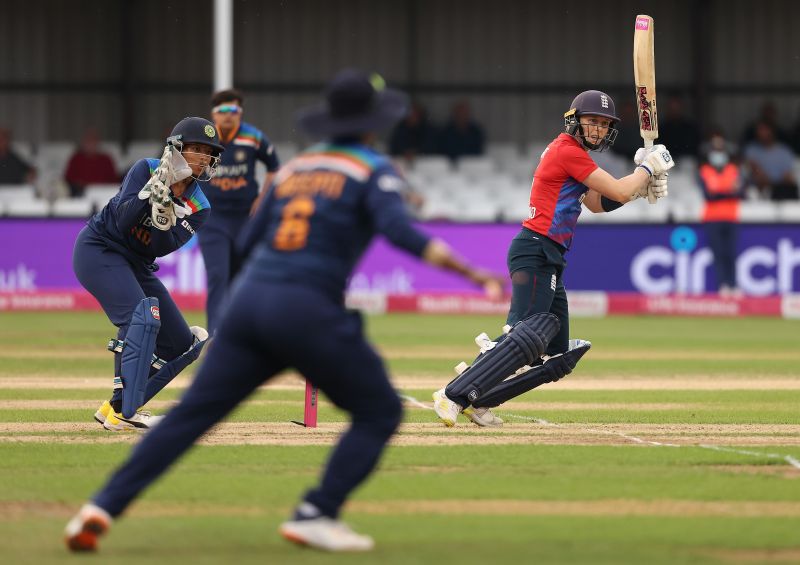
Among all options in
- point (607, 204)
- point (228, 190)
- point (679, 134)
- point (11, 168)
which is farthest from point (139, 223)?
point (679, 134)

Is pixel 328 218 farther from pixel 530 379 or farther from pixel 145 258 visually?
pixel 530 379

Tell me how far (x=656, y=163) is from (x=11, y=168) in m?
17.0

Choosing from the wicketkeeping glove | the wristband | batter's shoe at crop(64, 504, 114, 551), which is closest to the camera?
batter's shoe at crop(64, 504, 114, 551)

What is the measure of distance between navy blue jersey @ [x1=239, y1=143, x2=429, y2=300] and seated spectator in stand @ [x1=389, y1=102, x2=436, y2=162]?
20597 mm

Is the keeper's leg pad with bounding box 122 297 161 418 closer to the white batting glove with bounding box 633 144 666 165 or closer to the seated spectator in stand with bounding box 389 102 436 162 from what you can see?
the white batting glove with bounding box 633 144 666 165

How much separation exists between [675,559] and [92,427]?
4.89 metres

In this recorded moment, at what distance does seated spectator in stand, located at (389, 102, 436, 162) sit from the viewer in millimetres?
27281

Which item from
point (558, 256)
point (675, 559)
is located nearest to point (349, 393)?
point (675, 559)

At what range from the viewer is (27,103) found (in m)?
30.3

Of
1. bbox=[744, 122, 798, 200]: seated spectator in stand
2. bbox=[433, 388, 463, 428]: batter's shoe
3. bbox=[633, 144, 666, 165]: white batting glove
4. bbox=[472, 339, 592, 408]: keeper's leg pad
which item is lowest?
bbox=[433, 388, 463, 428]: batter's shoe

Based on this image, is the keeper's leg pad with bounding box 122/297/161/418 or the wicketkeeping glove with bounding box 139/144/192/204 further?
the keeper's leg pad with bounding box 122/297/161/418

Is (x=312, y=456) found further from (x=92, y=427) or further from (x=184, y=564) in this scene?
(x=184, y=564)

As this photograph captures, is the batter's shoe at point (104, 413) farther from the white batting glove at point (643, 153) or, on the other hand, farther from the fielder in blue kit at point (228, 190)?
the fielder in blue kit at point (228, 190)

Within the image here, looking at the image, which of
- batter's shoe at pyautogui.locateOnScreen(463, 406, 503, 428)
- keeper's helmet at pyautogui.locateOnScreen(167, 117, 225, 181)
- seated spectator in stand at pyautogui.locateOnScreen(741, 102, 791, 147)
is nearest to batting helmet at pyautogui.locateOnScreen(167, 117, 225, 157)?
keeper's helmet at pyautogui.locateOnScreen(167, 117, 225, 181)
